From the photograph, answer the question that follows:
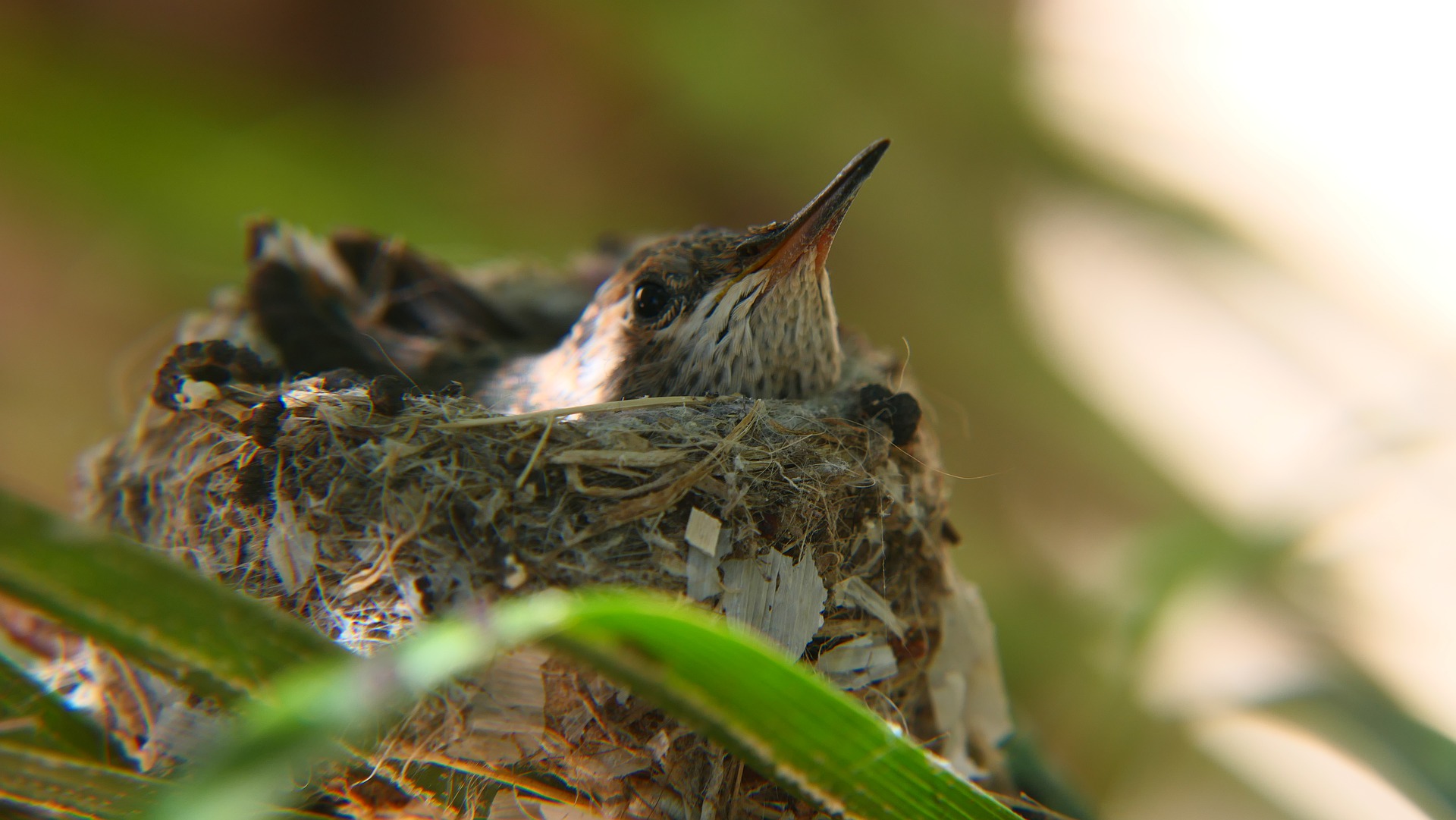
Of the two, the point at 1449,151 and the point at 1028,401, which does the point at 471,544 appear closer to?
the point at 1028,401

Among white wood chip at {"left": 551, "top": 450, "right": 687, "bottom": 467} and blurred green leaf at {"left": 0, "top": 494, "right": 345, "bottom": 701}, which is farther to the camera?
white wood chip at {"left": 551, "top": 450, "right": 687, "bottom": 467}

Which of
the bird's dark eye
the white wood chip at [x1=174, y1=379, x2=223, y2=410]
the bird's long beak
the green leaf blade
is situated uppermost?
the bird's long beak

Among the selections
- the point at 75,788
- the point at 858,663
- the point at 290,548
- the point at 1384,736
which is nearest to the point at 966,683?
the point at 858,663

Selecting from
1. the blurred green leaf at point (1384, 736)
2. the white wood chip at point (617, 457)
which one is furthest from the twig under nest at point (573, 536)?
the blurred green leaf at point (1384, 736)

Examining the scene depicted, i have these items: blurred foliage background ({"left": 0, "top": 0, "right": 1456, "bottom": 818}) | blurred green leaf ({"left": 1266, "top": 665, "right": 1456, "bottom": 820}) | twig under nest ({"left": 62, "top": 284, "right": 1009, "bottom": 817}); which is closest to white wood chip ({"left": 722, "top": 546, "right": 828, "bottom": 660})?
twig under nest ({"left": 62, "top": 284, "right": 1009, "bottom": 817})

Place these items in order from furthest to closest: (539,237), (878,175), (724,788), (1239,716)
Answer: (539,237)
(878,175)
(1239,716)
(724,788)

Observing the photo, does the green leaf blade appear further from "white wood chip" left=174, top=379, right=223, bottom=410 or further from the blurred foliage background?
the blurred foliage background

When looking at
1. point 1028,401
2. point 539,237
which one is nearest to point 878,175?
point 1028,401
